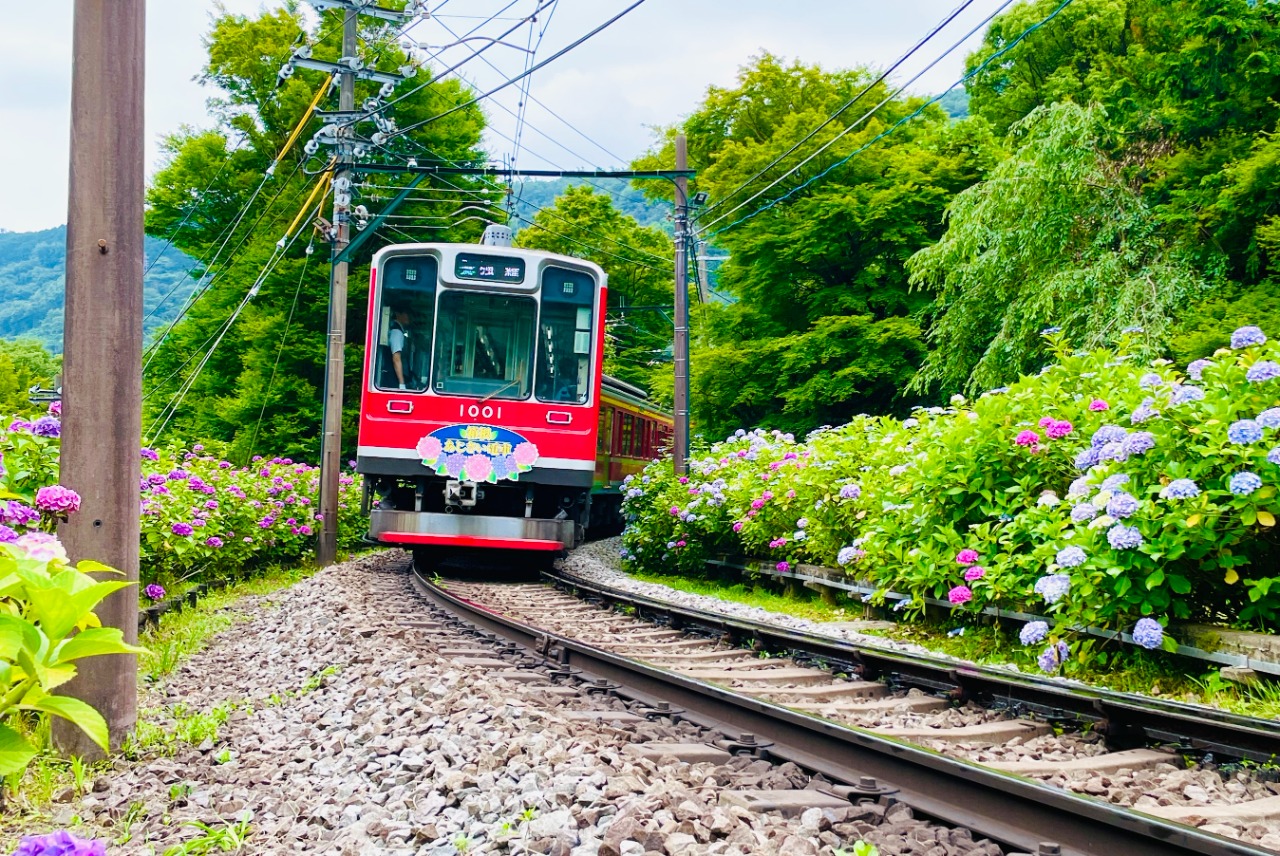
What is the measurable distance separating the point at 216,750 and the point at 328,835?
1.36 metres

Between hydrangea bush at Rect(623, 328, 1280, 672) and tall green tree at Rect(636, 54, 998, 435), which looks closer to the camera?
hydrangea bush at Rect(623, 328, 1280, 672)

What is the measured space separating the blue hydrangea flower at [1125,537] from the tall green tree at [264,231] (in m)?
21.7

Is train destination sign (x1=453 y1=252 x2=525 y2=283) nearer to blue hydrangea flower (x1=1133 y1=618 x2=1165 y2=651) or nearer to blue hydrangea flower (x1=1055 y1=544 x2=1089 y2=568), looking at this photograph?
blue hydrangea flower (x1=1055 y1=544 x2=1089 y2=568)

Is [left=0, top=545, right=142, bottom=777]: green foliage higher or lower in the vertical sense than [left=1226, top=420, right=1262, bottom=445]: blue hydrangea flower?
lower

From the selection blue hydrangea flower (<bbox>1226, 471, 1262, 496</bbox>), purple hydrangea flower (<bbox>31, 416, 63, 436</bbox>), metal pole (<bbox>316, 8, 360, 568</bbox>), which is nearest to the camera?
blue hydrangea flower (<bbox>1226, 471, 1262, 496</bbox>)

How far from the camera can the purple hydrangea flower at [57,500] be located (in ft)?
12.8

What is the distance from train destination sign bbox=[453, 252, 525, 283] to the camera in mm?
11836

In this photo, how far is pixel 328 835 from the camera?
3.30 meters

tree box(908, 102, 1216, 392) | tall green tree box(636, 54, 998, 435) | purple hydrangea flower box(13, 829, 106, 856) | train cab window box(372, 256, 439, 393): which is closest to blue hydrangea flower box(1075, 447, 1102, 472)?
purple hydrangea flower box(13, 829, 106, 856)

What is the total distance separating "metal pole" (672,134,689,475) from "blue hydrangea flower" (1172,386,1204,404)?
10370 millimetres

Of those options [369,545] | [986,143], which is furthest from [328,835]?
[986,143]

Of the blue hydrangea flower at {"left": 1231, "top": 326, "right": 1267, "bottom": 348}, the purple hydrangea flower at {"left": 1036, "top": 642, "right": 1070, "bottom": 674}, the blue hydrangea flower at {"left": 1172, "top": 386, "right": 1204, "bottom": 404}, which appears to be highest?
the blue hydrangea flower at {"left": 1231, "top": 326, "right": 1267, "bottom": 348}

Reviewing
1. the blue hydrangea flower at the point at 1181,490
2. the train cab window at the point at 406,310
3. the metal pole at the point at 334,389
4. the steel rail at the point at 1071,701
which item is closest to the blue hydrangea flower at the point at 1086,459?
the blue hydrangea flower at the point at 1181,490

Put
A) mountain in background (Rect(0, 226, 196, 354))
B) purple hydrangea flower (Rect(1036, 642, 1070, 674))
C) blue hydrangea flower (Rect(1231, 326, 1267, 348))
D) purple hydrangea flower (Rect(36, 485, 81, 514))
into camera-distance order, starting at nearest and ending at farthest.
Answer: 1. purple hydrangea flower (Rect(36, 485, 81, 514))
2. blue hydrangea flower (Rect(1231, 326, 1267, 348))
3. purple hydrangea flower (Rect(1036, 642, 1070, 674))
4. mountain in background (Rect(0, 226, 196, 354))
